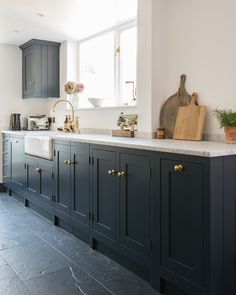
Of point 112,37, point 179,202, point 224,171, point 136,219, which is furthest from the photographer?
point 112,37

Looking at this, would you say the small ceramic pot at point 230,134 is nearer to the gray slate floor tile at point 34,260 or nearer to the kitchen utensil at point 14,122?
the gray slate floor tile at point 34,260

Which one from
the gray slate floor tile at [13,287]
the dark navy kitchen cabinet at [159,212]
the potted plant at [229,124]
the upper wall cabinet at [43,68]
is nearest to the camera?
the dark navy kitchen cabinet at [159,212]

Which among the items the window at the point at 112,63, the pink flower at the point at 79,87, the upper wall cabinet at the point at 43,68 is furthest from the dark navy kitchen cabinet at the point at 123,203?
the upper wall cabinet at the point at 43,68

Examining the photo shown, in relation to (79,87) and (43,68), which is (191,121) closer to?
(79,87)

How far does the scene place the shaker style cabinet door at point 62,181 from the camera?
3.09 meters

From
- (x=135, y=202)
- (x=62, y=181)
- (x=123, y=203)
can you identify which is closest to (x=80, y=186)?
(x=62, y=181)

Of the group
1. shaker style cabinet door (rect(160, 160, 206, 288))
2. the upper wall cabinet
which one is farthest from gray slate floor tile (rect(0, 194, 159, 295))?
the upper wall cabinet

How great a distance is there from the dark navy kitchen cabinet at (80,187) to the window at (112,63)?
3.32 feet

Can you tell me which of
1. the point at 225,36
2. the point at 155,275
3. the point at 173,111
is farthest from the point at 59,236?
the point at 225,36

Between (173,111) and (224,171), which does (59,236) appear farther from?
(224,171)

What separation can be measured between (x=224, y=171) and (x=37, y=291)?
138 centimetres

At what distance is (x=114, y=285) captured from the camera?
215 centimetres

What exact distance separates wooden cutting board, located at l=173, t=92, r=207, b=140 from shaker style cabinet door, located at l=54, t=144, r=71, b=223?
1.07 meters

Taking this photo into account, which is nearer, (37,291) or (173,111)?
(37,291)
